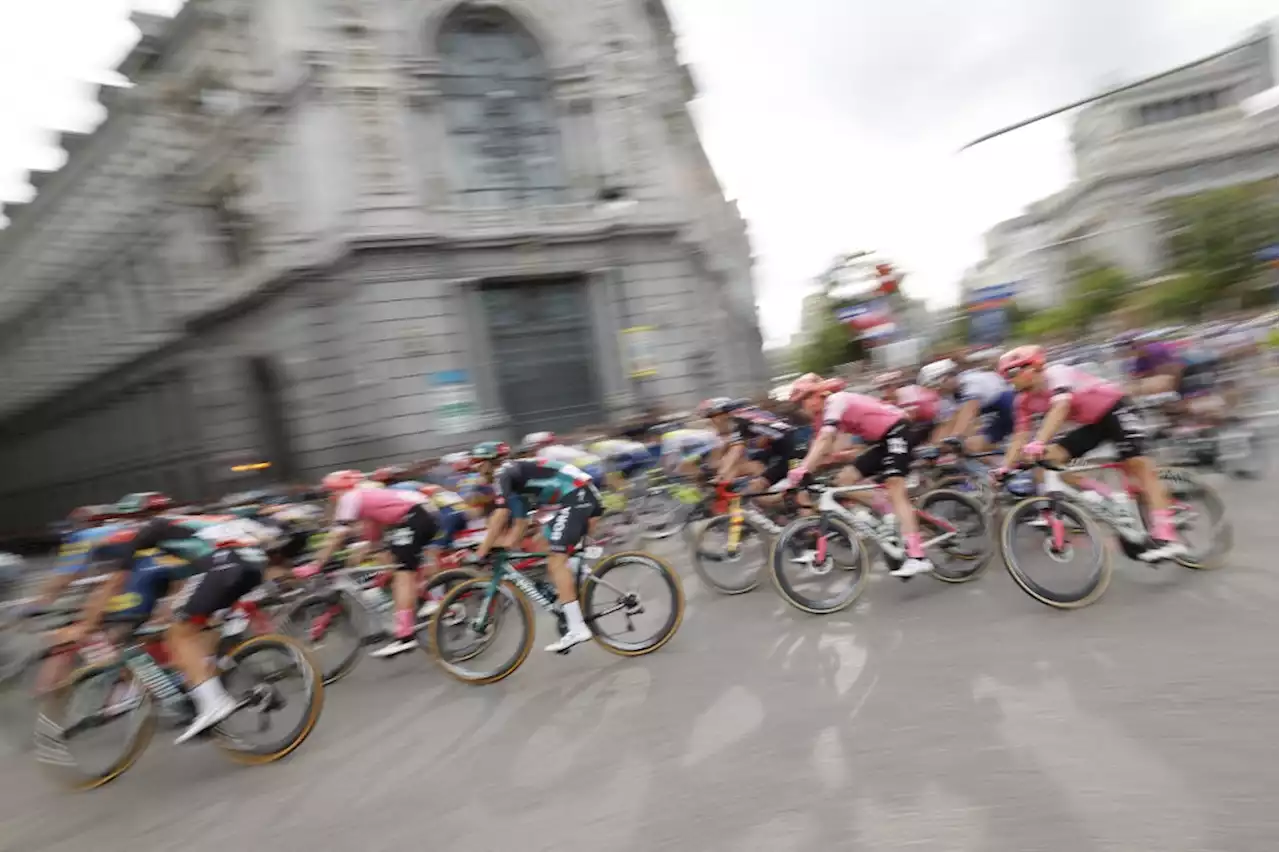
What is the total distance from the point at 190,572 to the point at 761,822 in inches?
141

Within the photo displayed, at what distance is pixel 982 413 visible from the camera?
22.2 ft

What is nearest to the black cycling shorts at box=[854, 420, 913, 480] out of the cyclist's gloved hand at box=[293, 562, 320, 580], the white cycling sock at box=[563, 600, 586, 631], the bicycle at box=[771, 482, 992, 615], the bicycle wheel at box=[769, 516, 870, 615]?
the bicycle at box=[771, 482, 992, 615]

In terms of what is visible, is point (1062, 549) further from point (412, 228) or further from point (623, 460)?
point (412, 228)

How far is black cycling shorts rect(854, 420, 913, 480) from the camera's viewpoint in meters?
5.83

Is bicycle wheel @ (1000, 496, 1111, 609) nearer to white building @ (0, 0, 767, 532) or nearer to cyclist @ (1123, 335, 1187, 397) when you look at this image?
cyclist @ (1123, 335, 1187, 397)

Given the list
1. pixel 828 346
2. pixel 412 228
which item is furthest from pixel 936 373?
pixel 828 346

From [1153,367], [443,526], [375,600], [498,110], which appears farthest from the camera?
[498,110]

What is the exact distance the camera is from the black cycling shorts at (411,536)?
5770 mm

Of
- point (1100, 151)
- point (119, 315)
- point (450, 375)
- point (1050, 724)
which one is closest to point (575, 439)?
point (450, 375)

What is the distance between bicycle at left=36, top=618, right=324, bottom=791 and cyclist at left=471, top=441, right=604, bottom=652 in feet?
4.54

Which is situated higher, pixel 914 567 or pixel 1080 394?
pixel 1080 394

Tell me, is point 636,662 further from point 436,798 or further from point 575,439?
point 575,439

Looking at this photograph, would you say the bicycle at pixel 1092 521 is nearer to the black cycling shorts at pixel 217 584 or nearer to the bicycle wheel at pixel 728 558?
the bicycle wheel at pixel 728 558

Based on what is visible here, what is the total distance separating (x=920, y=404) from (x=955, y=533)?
1628 millimetres
